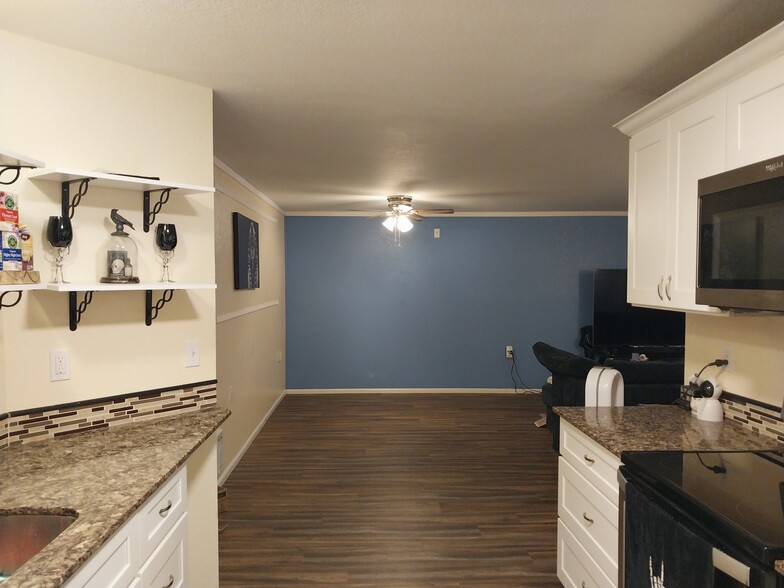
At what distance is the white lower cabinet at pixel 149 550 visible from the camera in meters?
1.31

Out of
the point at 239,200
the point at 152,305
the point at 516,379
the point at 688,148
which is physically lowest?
the point at 516,379

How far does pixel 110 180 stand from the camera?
1.90m

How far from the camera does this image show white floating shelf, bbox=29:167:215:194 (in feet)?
5.84

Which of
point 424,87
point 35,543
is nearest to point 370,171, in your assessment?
point 424,87

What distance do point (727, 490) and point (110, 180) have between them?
2298 millimetres

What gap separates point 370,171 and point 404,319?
119 inches

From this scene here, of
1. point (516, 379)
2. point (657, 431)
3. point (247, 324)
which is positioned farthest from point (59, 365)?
point (516, 379)

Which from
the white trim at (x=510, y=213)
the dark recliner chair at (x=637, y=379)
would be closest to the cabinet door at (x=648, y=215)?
the dark recliner chair at (x=637, y=379)

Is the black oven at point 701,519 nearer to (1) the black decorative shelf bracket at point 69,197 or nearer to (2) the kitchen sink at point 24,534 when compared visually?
(2) the kitchen sink at point 24,534

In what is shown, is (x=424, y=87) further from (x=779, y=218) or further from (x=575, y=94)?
(x=779, y=218)

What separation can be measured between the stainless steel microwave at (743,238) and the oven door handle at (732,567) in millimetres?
738

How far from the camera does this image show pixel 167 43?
193cm

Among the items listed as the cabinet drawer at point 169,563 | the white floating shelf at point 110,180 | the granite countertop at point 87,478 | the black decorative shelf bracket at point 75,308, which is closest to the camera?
the granite countertop at point 87,478

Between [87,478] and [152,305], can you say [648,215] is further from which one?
[87,478]
